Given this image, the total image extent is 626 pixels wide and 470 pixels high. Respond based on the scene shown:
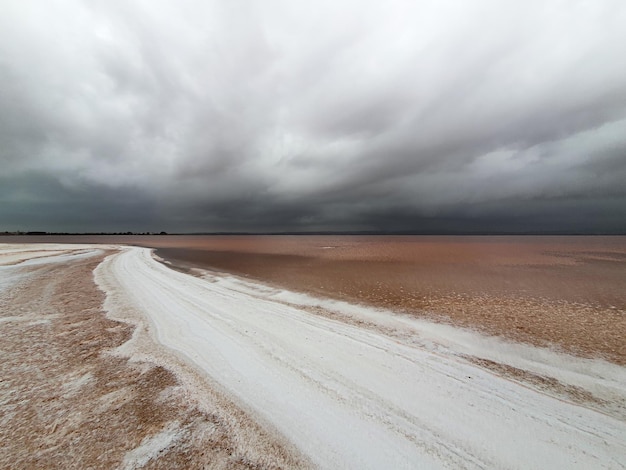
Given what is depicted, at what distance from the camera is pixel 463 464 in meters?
3.45

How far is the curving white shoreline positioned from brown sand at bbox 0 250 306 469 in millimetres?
596

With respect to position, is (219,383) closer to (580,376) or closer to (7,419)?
(7,419)

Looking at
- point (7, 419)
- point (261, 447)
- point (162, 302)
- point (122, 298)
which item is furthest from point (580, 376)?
point (122, 298)

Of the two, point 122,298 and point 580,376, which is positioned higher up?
point 122,298

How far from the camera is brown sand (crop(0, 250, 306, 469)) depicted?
3420mm

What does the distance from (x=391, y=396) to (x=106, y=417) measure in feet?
16.9

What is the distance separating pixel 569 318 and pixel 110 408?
15696mm

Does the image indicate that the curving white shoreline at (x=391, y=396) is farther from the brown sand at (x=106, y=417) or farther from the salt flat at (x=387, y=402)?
the brown sand at (x=106, y=417)

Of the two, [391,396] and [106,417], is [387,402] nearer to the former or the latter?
[391,396]

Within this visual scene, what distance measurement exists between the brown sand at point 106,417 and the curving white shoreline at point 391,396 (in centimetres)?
60

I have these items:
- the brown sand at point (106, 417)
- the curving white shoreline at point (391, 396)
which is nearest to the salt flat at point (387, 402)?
the curving white shoreline at point (391, 396)

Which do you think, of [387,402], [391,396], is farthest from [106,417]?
[391,396]

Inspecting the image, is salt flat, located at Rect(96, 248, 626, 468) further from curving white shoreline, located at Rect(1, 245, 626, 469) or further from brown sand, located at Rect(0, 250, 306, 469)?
brown sand, located at Rect(0, 250, 306, 469)

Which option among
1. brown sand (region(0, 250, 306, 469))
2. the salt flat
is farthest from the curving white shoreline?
brown sand (region(0, 250, 306, 469))
